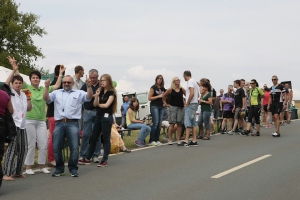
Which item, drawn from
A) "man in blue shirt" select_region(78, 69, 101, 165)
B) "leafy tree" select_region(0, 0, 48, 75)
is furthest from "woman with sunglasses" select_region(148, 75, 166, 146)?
"leafy tree" select_region(0, 0, 48, 75)

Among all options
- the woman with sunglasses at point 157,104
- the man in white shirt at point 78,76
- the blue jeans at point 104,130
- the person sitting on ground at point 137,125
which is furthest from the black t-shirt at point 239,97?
the blue jeans at point 104,130

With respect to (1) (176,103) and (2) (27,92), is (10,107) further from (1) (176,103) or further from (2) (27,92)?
(1) (176,103)

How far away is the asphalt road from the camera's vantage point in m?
9.12

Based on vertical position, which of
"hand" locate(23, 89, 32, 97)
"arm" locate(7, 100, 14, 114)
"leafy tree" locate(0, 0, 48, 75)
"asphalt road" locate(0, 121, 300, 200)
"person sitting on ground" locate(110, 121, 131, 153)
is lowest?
"asphalt road" locate(0, 121, 300, 200)

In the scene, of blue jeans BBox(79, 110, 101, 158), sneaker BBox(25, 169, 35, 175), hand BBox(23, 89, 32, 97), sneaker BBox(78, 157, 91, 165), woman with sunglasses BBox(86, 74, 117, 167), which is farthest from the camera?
blue jeans BBox(79, 110, 101, 158)

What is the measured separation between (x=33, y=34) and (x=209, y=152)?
157ft

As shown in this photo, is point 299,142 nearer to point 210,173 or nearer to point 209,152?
point 209,152

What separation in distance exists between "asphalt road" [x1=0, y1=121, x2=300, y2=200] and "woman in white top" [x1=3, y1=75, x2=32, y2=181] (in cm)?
26

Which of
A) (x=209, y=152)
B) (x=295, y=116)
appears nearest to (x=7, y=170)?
(x=209, y=152)

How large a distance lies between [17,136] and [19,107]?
627mm

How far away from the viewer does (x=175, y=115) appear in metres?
17.7

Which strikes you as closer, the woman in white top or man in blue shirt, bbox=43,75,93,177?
the woman in white top

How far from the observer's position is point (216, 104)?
27281 millimetres

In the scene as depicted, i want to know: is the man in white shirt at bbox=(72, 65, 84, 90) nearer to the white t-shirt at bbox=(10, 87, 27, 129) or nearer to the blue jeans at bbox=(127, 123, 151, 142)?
the white t-shirt at bbox=(10, 87, 27, 129)
